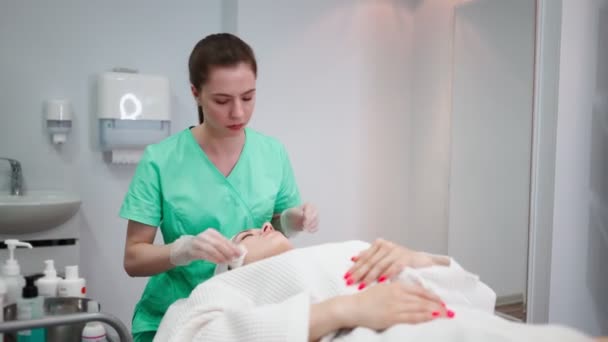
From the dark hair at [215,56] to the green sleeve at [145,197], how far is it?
9.3 inches

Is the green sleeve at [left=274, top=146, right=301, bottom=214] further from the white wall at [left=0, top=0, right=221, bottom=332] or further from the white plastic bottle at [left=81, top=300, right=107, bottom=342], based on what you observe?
the white wall at [left=0, top=0, right=221, bottom=332]

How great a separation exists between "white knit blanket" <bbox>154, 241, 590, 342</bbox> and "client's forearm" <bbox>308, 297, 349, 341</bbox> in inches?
0.6

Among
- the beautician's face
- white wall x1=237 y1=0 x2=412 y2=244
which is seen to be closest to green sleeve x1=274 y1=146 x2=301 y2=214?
the beautician's face

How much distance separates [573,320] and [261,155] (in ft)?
4.44

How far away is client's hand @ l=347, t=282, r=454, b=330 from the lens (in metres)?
0.83

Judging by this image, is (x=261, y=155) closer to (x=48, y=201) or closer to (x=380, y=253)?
(x=380, y=253)

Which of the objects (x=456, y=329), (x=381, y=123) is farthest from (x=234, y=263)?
(x=381, y=123)

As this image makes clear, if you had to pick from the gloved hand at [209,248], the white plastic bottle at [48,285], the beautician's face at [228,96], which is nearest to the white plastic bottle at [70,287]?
the white plastic bottle at [48,285]

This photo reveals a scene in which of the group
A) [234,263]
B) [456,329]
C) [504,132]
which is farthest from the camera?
[504,132]

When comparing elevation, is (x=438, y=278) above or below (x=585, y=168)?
below

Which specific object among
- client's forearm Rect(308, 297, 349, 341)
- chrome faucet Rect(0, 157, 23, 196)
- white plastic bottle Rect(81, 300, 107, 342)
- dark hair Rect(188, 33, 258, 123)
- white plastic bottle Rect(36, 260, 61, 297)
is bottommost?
white plastic bottle Rect(81, 300, 107, 342)

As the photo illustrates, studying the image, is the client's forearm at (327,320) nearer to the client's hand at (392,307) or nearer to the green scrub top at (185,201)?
the client's hand at (392,307)

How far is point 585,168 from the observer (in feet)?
6.16

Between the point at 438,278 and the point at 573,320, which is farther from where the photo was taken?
the point at 573,320
